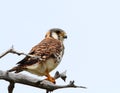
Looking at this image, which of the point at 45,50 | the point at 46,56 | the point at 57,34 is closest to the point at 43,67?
the point at 46,56

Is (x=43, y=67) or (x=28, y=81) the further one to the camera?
(x=43, y=67)

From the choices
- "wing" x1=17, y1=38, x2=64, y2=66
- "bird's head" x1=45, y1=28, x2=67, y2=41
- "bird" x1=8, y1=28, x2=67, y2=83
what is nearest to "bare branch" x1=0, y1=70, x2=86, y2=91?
"bird" x1=8, y1=28, x2=67, y2=83

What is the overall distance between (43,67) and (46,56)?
0.38 meters

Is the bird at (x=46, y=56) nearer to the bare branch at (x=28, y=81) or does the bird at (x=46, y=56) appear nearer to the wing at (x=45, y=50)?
the wing at (x=45, y=50)

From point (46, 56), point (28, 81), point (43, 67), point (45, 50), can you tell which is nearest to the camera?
point (28, 81)

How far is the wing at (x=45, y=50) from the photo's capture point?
6.75 meters

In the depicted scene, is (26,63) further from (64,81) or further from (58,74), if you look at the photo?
(64,81)

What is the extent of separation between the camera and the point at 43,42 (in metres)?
7.84

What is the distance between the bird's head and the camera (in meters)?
8.05

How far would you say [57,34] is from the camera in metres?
8.20

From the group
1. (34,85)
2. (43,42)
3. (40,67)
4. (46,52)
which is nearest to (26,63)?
(40,67)

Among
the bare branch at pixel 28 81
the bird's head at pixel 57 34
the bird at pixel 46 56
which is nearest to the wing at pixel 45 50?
the bird at pixel 46 56

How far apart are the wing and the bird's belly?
7cm

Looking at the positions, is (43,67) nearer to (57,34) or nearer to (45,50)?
(45,50)
